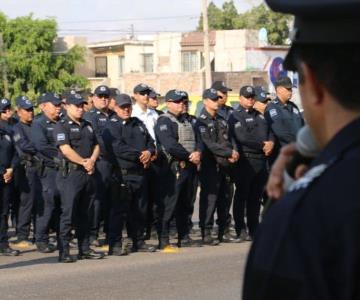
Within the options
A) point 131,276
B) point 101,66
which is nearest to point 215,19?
point 101,66

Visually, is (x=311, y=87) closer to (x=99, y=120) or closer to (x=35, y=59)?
(x=99, y=120)

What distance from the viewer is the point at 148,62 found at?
6925 cm

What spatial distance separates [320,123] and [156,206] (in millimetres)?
10334

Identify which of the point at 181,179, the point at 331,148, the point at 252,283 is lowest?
the point at 181,179

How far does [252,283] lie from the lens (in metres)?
1.74

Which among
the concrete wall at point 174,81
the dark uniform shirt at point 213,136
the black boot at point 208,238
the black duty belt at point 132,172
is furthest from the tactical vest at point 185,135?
the concrete wall at point 174,81

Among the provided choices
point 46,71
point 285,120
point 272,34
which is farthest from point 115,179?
point 272,34

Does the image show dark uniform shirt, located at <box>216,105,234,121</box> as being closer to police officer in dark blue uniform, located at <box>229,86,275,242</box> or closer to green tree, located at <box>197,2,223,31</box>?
police officer in dark blue uniform, located at <box>229,86,275,242</box>

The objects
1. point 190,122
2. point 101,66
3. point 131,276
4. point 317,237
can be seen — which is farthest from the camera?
point 101,66

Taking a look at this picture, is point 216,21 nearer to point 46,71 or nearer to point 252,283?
point 46,71

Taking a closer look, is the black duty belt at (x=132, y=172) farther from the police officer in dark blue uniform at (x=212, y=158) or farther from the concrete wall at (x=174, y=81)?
the concrete wall at (x=174, y=81)

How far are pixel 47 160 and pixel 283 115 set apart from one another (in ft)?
10.5

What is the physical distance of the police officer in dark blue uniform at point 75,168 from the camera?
10.1 m

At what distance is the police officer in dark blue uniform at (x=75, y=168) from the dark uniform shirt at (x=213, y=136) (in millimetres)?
1780
